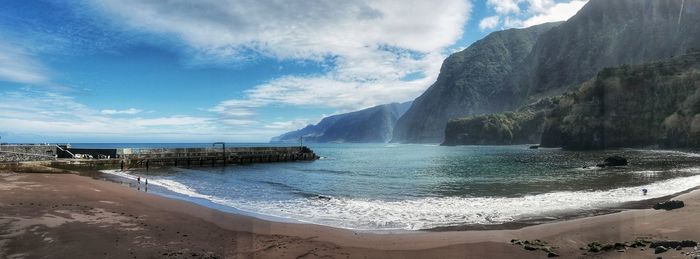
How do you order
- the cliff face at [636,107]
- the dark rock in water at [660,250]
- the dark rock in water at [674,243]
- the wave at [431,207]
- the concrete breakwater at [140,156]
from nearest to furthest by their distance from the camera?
the dark rock in water at [660,250]
the dark rock in water at [674,243]
the wave at [431,207]
the concrete breakwater at [140,156]
the cliff face at [636,107]

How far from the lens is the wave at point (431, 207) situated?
18.8 m

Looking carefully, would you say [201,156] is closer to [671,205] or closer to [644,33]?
[671,205]

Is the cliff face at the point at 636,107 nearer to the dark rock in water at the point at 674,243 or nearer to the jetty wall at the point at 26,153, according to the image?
the dark rock in water at the point at 674,243

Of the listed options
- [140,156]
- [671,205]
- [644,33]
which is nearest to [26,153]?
[140,156]

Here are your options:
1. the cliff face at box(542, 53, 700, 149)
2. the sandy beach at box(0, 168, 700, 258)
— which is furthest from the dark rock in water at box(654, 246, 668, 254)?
the cliff face at box(542, 53, 700, 149)

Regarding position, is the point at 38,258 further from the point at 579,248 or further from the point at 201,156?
the point at 201,156

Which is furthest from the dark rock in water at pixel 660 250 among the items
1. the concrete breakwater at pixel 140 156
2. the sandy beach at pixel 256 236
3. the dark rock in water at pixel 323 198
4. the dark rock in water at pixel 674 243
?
the concrete breakwater at pixel 140 156

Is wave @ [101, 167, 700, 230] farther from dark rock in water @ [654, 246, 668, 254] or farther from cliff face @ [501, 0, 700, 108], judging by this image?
cliff face @ [501, 0, 700, 108]

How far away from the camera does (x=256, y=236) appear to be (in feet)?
48.6

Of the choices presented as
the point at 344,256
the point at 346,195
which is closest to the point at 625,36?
the point at 346,195

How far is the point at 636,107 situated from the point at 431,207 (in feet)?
368

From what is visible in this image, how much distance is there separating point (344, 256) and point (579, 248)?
7603mm

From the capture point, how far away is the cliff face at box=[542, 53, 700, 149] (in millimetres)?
95812

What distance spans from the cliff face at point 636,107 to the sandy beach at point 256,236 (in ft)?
327
